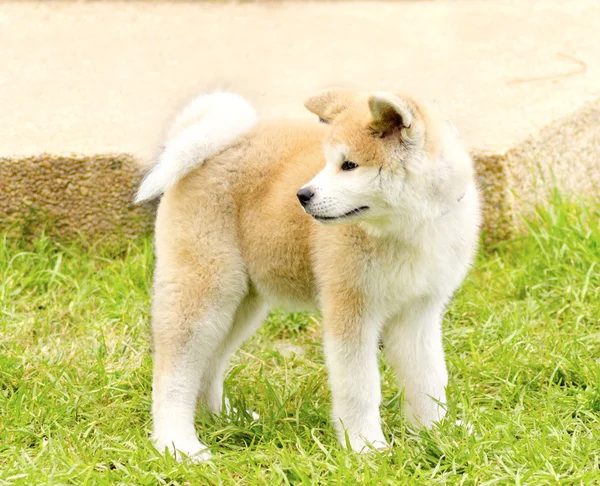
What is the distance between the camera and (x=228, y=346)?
4473 mm

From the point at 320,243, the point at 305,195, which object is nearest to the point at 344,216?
the point at 305,195

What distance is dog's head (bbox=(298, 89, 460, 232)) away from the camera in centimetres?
366

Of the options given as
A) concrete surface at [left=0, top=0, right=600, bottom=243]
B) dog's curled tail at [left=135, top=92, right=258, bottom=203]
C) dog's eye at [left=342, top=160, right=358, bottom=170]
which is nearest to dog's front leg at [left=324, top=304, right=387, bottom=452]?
dog's eye at [left=342, top=160, right=358, bottom=170]

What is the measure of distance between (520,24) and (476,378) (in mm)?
4577

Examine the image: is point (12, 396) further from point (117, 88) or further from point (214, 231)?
point (117, 88)

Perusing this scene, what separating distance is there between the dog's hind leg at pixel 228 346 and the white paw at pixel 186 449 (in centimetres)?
32

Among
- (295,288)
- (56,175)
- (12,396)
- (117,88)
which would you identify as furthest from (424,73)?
(12,396)

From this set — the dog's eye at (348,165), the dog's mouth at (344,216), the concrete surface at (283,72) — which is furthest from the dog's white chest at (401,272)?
the concrete surface at (283,72)

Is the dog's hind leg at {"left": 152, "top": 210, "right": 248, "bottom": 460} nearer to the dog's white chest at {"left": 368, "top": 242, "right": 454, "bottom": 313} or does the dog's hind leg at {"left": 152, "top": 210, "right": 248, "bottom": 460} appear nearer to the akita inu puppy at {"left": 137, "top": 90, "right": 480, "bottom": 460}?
the akita inu puppy at {"left": 137, "top": 90, "right": 480, "bottom": 460}

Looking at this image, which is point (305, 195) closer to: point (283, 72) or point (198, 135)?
point (198, 135)

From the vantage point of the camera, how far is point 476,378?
4.68 m

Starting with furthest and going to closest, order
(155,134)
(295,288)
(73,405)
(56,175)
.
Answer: (155,134) < (56,175) < (73,405) < (295,288)

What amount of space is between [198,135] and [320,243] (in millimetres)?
724

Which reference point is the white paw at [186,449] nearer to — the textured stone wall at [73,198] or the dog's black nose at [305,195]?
the dog's black nose at [305,195]
